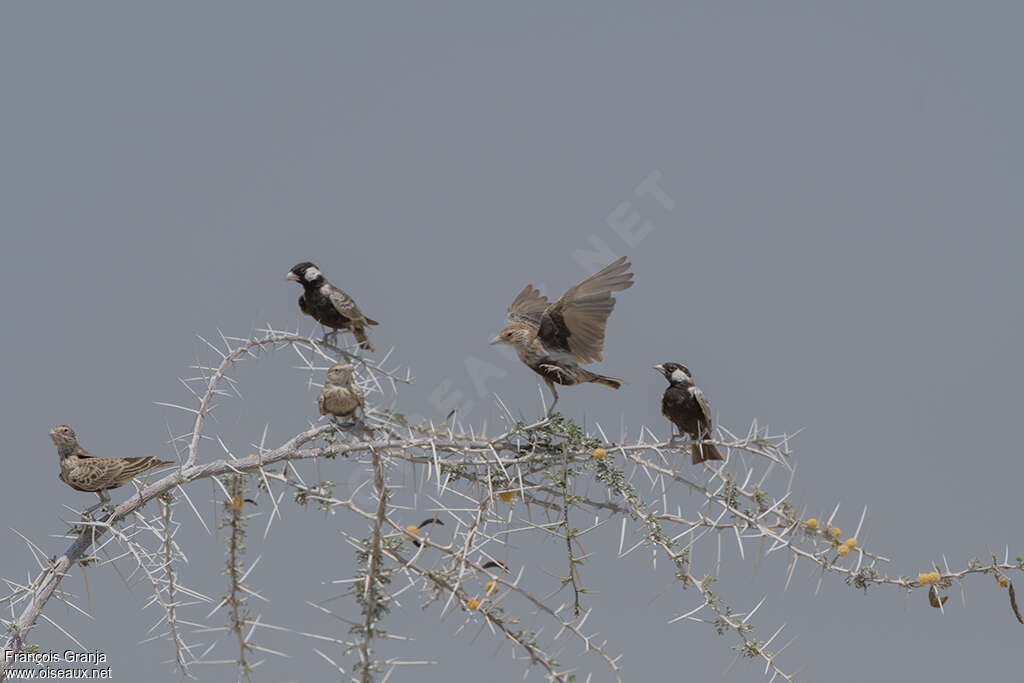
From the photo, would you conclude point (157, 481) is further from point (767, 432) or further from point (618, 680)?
point (767, 432)

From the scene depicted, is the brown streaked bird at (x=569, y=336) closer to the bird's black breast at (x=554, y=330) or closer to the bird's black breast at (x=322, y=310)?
the bird's black breast at (x=554, y=330)

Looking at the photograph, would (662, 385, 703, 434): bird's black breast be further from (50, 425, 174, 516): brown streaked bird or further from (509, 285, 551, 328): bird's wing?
(50, 425, 174, 516): brown streaked bird

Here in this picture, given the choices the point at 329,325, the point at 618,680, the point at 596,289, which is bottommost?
the point at 618,680

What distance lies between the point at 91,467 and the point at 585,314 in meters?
2.79

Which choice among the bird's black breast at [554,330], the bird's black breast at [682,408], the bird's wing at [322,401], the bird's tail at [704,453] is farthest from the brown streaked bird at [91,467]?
the bird's tail at [704,453]

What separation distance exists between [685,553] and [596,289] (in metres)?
1.57

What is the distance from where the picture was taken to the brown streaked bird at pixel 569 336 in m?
5.90

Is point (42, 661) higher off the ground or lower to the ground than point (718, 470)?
lower

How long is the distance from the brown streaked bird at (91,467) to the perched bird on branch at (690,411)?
9.04 ft

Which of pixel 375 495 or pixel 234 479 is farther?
pixel 234 479

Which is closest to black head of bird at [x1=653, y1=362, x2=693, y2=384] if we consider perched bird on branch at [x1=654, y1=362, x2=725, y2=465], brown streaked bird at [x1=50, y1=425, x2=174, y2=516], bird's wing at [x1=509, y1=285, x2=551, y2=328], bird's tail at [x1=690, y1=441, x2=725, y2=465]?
perched bird on branch at [x1=654, y1=362, x2=725, y2=465]

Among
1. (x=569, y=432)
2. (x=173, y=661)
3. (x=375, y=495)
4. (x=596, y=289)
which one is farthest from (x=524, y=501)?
(x=173, y=661)

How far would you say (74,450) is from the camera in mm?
5477

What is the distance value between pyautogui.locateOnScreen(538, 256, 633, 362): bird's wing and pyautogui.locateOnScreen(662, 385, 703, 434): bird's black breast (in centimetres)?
50
